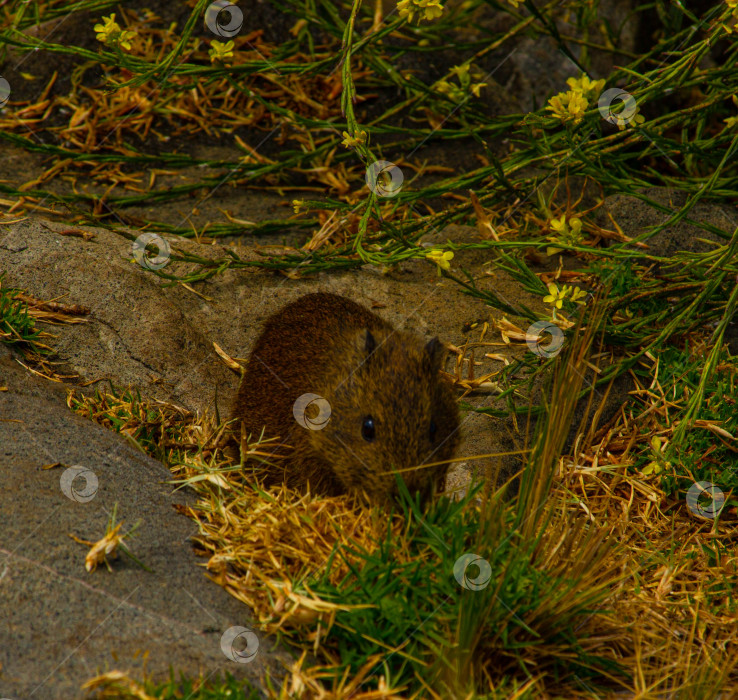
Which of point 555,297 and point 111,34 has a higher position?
point 111,34

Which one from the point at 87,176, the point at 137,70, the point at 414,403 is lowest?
the point at 87,176

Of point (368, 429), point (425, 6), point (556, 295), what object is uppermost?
point (425, 6)

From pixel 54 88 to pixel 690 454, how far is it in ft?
18.0

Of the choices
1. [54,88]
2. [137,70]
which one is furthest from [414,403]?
[54,88]

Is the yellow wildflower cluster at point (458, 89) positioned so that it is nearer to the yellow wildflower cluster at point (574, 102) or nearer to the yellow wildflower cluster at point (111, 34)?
the yellow wildflower cluster at point (574, 102)

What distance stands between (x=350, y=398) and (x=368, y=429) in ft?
0.63

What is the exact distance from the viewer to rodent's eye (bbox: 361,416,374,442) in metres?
3.25

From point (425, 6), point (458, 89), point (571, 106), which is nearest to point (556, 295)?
point (571, 106)

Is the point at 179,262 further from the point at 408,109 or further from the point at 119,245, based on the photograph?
the point at 408,109

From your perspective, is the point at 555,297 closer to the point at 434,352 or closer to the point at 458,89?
the point at 434,352

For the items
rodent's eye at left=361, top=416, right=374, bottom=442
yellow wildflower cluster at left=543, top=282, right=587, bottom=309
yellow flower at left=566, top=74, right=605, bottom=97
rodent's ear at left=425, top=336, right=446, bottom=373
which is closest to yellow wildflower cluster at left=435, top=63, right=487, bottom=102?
yellow flower at left=566, top=74, right=605, bottom=97

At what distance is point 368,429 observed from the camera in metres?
3.26

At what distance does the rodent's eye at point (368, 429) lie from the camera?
325 cm

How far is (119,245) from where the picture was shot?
189 inches
